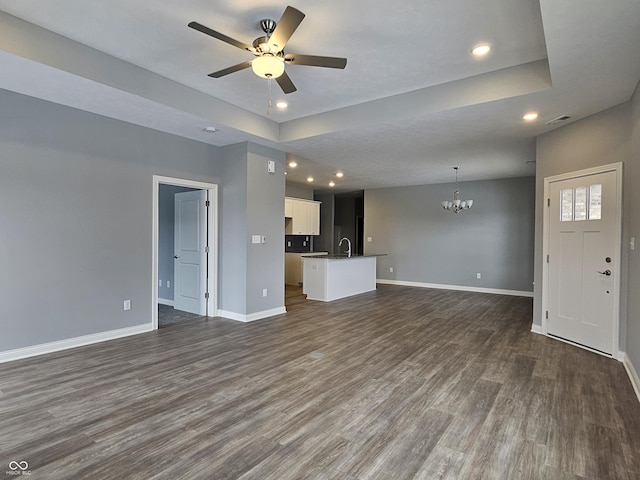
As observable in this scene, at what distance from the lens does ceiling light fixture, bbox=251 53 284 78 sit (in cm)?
265

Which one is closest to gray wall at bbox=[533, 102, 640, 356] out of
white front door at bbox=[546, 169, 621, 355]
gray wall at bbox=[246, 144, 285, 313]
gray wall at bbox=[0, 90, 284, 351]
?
white front door at bbox=[546, 169, 621, 355]

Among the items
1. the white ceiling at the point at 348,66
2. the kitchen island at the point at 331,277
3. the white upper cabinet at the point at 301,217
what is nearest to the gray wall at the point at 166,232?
the white ceiling at the point at 348,66

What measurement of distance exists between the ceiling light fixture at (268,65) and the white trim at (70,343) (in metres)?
3.54

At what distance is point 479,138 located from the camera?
15.9ft

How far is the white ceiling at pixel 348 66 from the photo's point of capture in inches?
100

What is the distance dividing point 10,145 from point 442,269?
27.7ft

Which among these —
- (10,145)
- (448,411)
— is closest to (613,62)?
(448,411)

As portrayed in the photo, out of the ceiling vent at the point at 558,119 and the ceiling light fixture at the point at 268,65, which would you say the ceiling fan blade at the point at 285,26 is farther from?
the ceiling vent at the point at 558,119

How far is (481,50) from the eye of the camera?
3062 mm

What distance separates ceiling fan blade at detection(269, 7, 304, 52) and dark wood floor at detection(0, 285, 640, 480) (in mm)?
2670

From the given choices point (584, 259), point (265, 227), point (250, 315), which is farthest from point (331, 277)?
point (584, 259)

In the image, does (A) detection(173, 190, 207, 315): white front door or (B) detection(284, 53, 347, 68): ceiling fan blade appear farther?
(A) detection(173, 190, 207, 315): white front door

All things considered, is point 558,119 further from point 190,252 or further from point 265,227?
point 190,252

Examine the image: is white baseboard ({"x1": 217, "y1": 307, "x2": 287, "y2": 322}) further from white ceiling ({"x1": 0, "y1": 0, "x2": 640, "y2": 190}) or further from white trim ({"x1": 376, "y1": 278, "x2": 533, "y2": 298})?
white trim ({"x1": 376, "y1": 278, "x2": 533, "y2": 298})
